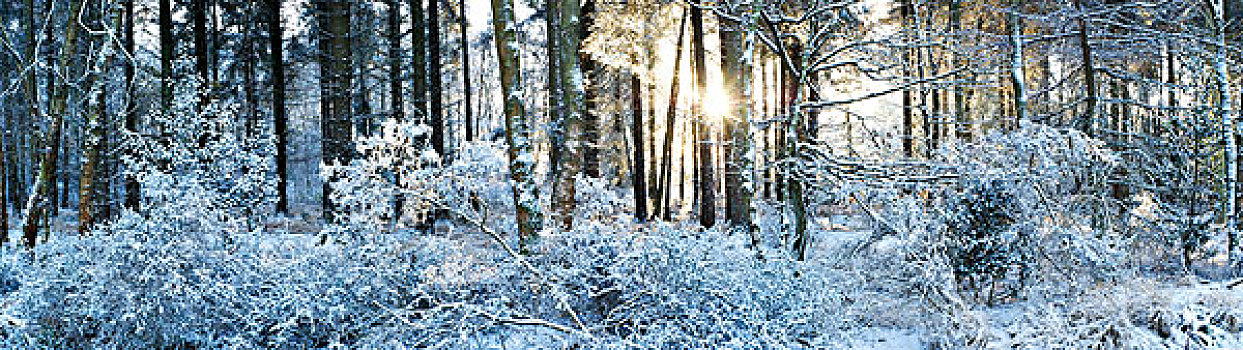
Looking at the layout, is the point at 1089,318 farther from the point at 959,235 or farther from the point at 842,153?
the point at 842,153

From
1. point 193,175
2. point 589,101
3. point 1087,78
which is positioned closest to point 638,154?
point 589,101

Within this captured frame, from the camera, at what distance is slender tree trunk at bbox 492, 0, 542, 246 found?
697 cm

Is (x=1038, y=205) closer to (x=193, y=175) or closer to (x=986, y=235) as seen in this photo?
(x=986, y=235)

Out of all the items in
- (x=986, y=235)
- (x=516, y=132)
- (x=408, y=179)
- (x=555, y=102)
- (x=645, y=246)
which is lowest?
(x=986, y=235)

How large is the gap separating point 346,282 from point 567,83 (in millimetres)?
2927

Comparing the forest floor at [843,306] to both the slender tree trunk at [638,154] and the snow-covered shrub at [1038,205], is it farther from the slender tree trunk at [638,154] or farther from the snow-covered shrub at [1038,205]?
the slender tree trunk at [638,154]

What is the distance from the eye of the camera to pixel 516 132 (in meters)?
7.09

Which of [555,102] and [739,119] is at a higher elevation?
[555,102]

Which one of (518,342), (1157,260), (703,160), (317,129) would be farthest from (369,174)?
(317,129)

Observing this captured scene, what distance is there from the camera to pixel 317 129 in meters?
41.8

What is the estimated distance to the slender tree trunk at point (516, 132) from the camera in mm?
6973

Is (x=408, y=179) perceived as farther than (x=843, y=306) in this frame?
No

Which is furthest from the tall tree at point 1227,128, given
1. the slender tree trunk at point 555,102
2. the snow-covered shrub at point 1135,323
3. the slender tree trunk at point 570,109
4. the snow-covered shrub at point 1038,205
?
the slender tree trunk at point 555,102

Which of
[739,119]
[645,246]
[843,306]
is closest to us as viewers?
[645,246]
